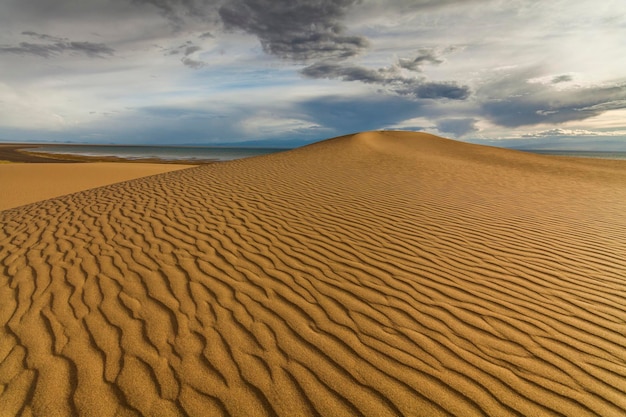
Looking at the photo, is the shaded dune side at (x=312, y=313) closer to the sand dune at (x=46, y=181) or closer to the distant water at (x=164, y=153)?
the sand dune at (x=46, y=181)

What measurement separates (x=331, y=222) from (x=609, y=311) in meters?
3.90

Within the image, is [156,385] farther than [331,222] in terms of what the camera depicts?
No

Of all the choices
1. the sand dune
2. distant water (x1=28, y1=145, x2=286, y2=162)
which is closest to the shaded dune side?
the sand dune

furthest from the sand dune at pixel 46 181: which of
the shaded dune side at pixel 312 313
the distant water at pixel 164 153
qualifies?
the distant water at pixel 164 153

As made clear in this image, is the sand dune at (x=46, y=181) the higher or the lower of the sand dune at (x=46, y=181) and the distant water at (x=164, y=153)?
the higher

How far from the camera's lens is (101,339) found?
9.12 feet

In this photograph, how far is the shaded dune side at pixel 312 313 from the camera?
7.39 feet

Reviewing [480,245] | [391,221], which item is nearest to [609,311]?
[480,245]

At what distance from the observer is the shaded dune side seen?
2254 mm

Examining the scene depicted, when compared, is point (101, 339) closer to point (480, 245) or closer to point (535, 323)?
point (535, 323)

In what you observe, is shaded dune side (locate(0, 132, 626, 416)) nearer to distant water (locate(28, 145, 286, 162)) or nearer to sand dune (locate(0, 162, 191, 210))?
sand dune (locate(0, 162, 191, 210))

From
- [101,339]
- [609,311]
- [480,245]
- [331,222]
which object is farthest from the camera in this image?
[331,222]

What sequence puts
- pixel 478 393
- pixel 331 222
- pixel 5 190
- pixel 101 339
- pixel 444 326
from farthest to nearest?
pixel 5 190 → pixel 331 222 → pixel 444 326 → pixel 101 339 → pixel 478 393

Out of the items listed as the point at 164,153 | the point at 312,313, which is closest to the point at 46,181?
the point at 312,313
